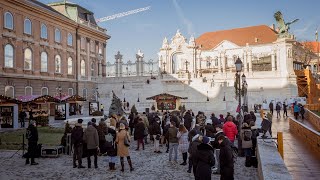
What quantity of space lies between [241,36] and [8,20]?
186 ft

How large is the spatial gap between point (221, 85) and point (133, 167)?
121 ft

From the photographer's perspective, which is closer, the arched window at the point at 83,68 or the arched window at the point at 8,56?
the arched window at the point at 8,56

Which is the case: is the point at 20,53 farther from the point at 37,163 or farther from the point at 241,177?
the point at 241,177

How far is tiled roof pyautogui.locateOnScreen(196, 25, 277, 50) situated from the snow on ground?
218ft

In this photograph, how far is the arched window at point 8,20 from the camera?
35375 mm

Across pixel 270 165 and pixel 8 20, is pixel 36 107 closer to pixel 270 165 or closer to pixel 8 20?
pixel 8 20

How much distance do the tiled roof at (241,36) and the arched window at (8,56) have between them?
52334 millimetres

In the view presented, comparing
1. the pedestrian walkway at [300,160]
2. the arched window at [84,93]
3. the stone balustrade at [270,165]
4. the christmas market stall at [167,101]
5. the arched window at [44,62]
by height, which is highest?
the arched window at [44,62]

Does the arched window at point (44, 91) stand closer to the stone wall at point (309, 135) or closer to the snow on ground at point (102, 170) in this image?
the snow on ground at point (102, 170)

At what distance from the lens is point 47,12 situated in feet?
135

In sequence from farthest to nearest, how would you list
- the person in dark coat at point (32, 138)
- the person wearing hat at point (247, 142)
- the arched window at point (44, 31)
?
the arched window at point (44, 31) < the person in dark coat at point (32, 138) < the person wearing hat at point (247, 142)

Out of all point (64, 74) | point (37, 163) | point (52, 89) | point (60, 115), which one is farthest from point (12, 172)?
point (64, 74)

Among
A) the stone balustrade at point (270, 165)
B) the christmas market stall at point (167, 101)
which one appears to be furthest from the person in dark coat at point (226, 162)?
the christmas market stall at point (167, 101)

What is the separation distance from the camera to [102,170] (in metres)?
11.8
